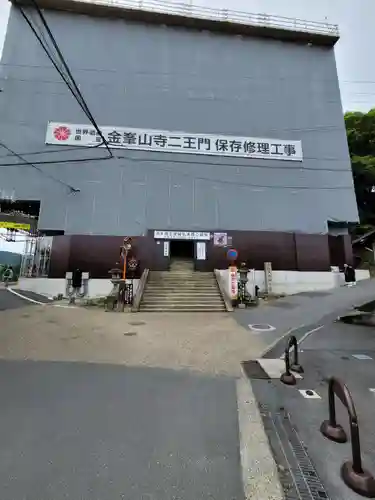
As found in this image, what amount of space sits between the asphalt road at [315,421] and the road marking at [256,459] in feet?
0.25

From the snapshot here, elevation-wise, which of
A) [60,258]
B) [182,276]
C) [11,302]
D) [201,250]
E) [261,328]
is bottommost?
[261,328]

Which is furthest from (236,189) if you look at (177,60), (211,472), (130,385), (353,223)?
(211,472)

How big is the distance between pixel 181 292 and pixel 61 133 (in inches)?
487

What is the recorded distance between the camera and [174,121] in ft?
58.1

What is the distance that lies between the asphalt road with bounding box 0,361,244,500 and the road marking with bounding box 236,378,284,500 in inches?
2.9

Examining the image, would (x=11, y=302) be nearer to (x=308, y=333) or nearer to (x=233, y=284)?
(x=233, y=284)

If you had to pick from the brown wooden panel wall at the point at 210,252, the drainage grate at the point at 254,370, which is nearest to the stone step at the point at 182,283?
the brown wooden panel wall at the point at 210,252

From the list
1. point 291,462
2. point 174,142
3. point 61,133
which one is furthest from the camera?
point 174,142

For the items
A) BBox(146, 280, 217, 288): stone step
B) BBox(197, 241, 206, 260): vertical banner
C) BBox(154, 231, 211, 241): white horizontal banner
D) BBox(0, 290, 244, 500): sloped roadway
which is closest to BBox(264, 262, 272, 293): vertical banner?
BBox(146, 280, 217, 288): stone step

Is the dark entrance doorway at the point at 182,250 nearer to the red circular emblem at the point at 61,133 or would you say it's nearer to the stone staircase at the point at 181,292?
the stone staircase at the point at 181,292

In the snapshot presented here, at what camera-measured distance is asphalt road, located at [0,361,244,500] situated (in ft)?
6.52

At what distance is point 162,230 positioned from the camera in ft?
52.6

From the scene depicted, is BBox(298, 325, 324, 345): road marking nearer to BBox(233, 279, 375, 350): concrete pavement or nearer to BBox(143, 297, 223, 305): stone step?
BBox(233, 279, 375, 350): concrete pavement

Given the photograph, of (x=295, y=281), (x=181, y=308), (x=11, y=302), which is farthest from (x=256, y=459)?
(x=295, y=281)
